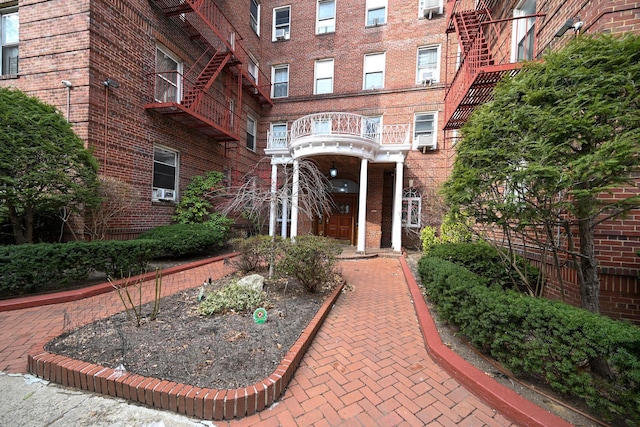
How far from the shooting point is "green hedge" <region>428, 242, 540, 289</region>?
13.1 feet

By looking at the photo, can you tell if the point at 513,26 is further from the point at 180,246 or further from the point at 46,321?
the point at 46,321

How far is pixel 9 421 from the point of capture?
1868 millimetres

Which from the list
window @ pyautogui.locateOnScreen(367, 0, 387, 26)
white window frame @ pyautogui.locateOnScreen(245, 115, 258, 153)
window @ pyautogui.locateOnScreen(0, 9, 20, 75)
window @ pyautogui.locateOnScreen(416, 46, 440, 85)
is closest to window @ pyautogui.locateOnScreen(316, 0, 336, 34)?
window @ pyautogui.locateOnScreen(367, 0, 387, 26)

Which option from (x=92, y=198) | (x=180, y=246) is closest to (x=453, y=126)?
(x=180, y=246)

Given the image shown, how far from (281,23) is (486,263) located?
15235 mm

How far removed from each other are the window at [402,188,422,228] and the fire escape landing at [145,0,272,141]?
781cm

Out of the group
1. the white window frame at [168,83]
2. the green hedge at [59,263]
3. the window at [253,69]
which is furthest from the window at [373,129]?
the green hedge at [59,263]

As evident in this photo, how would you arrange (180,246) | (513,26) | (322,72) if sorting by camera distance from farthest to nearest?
(322,72) → (180,246) → (513,26)

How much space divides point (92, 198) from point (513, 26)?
1007cm

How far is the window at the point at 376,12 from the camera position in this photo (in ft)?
39.2

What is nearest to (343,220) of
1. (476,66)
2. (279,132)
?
(279,132)

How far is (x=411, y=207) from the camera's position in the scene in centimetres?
1112

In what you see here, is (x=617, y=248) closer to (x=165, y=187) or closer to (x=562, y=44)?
(x=562, y=44)

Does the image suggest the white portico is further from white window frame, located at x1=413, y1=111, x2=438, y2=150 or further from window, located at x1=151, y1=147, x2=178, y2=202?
window, located at x1=151, y1=147, x2=178, y2=202
